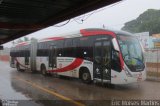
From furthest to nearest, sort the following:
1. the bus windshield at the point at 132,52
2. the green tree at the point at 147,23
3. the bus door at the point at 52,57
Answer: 1. the green tree at the point at 147,23
2. the bus door at the point at 52,57
3. the bus windshield at the point at 132,52

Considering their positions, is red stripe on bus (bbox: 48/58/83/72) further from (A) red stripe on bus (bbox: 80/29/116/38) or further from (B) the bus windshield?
(B) the bus windshield

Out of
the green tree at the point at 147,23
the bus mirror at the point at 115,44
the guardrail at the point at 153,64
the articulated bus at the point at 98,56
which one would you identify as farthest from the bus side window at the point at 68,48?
the green tree at the point at 147,23

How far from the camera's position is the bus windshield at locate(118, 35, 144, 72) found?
1342cm

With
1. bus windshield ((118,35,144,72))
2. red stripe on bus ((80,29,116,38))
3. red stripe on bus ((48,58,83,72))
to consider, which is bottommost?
red stripe on bus ((48,58,83,72))

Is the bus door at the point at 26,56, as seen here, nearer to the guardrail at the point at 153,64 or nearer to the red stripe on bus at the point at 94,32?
the red stripe on bus at the point at 94,32

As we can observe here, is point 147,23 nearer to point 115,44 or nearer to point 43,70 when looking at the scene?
point 43,70

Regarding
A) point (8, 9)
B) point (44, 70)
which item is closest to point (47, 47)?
point (44, 70)

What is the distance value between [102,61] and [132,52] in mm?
1620

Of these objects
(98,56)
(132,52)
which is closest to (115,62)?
(132,52)

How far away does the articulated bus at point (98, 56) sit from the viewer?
13.3m

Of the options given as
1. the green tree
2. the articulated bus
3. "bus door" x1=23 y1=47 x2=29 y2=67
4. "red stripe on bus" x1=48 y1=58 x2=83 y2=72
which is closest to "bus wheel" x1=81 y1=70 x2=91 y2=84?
the articulated bus

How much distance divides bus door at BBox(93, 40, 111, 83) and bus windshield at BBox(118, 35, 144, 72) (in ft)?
2.48

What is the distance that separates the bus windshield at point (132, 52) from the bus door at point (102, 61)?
756 mm

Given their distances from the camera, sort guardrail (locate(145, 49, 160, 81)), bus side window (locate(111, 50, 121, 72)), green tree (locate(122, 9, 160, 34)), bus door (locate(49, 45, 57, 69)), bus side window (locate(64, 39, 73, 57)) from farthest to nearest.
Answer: green tree (locate(122, 9, 160, 34)) < guardrail (locate(145, 49, 160, 81)) < bus door (locate(49, 45, 57, 69)) < bus side window (locate(64, 39, 73, 57)) < bus side window (locate(111, 50, 121, 72))
